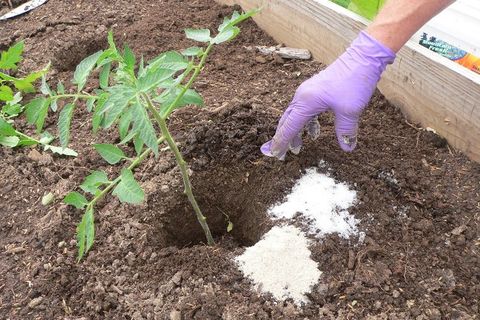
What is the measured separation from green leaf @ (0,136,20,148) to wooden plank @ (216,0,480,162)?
1.26 meters

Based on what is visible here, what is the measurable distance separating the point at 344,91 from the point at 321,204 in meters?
0.37

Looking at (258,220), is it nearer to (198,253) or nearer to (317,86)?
(198,253)

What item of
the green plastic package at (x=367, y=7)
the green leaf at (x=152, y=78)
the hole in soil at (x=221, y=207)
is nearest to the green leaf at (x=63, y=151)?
the hole in soil at (x=221, y=207)

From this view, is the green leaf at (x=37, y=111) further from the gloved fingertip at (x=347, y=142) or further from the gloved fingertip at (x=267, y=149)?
the gloved fingertip at (x=347, y=142)

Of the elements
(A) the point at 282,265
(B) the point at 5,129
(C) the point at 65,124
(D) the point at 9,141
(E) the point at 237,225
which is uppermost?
(C) the point at 65,124

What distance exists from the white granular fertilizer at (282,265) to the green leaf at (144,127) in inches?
23.2

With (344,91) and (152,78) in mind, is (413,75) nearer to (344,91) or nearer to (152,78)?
(344,91)

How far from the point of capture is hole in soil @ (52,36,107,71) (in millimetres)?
2470

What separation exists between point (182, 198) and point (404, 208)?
2.43 feet

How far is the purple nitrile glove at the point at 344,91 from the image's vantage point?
163 centimetres

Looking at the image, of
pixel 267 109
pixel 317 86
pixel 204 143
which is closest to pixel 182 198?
pixel 204 143

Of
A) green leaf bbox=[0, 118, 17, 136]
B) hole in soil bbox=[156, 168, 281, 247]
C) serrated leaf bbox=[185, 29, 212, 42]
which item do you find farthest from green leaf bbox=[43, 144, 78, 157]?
serrated leaf bbox=[185, 29, 212, 42]

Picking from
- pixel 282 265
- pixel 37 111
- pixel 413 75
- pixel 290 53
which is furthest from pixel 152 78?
pixel 290 53

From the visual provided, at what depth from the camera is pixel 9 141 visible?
204 centimetres
